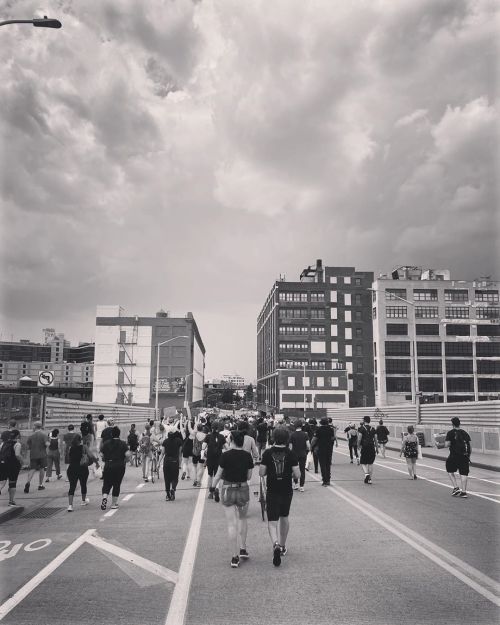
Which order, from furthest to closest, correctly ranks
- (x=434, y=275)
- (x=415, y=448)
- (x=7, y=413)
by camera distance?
(x=434, y=275) → (x=7, y=413) → (x=415, y=448)

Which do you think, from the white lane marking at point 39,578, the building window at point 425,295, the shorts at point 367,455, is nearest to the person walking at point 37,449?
the white lane marking at point 39,578

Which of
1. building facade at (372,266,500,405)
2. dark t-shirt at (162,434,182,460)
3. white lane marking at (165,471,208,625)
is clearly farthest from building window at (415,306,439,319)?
white lane marking at (165,471,208,625)

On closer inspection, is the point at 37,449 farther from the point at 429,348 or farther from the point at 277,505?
the point at 429,348

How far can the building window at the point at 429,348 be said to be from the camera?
105 meters

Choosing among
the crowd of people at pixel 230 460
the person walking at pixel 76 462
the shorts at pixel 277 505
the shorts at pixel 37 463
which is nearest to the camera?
the shorts at pixel 277 505

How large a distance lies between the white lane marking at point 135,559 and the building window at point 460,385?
101668 mm

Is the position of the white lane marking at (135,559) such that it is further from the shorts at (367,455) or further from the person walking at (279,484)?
the shorts at (367,455)

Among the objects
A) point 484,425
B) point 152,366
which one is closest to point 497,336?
point 152,366

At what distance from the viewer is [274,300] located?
12562 centimetres

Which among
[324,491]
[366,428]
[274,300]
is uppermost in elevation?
[274,300]

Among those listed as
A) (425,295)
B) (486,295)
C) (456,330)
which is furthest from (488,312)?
(425,295)

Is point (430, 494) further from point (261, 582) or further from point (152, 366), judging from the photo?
point (152, 366)

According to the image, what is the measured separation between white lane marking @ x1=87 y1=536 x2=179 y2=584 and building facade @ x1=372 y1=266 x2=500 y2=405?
9533 cm

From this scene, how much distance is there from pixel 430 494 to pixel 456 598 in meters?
8.47
